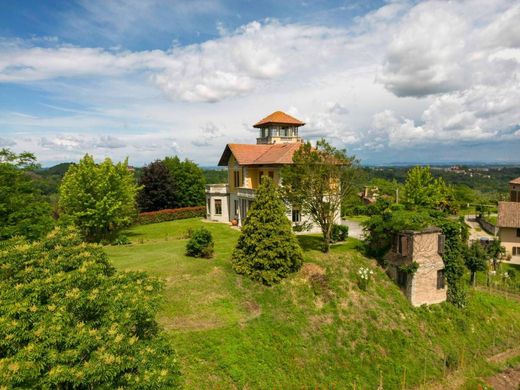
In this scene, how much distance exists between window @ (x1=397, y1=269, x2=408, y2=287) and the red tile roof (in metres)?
14.8

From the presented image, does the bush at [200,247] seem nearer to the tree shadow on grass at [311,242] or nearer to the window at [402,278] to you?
the tree shadow on grass at [311,242]

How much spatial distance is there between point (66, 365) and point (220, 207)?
1395 inches

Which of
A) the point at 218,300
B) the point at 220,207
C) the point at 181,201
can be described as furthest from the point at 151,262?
the point at 181,201

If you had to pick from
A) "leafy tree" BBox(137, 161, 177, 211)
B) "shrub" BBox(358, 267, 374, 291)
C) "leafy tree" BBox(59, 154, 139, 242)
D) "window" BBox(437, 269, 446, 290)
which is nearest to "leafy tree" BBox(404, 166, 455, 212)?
"window" BBox(437, 269, 446, 290)

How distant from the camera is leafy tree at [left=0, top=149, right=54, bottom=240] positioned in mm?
18016

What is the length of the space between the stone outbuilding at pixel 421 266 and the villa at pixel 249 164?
39.1 ft

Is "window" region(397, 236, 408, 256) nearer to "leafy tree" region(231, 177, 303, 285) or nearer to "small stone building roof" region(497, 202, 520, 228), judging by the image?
"leafy tree" region(231, 177, 303, 285)

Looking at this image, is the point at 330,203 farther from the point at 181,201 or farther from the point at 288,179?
the point at 181,201

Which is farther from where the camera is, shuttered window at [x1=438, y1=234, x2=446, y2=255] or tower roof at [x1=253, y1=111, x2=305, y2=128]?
tower roof at [x1=253, y1=111, x2=305, y2=128]

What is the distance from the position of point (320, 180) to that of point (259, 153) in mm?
15771

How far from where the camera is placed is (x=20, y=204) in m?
18.8

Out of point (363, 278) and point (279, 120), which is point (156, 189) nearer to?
point (279, 120)

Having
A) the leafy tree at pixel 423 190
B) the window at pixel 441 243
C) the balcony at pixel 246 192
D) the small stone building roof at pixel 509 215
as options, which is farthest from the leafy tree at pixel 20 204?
the small stone building roof at pixel 509 215

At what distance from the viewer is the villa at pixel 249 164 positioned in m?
35.4
